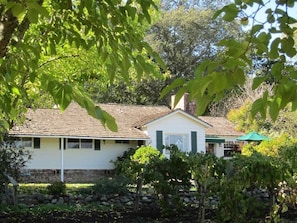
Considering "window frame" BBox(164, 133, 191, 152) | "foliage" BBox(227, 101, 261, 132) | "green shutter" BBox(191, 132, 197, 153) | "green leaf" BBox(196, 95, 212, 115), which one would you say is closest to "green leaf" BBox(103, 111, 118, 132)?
"green leaf" BBox(196, 95, 212, 115)

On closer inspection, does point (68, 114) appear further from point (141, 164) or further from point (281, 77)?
point (281, 77)

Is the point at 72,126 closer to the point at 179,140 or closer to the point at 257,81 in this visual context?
the point at 179,140

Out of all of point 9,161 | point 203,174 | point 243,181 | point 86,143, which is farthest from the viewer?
point 86,143

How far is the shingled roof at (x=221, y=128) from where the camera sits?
29219 mm

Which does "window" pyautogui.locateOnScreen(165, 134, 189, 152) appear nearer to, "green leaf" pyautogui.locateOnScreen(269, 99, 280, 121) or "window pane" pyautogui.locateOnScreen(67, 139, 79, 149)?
"window pane" pyautogui.locateOnScreen(67, 139, 79, 149)

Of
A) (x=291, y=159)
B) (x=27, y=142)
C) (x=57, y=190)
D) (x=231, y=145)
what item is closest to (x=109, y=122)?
(x=291, y=159)

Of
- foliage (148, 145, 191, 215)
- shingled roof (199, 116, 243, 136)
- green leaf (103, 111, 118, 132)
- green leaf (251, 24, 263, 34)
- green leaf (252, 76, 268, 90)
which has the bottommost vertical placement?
foliage (148, 145, 191, 215)

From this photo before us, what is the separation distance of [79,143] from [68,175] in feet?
6.01

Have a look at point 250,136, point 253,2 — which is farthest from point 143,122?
point 253,2

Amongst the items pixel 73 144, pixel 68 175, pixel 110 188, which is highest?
pixel 73 144

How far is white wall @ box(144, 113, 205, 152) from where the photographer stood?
2425 cm

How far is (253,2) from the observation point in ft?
5.96

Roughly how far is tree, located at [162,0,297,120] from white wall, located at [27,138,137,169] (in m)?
20.9

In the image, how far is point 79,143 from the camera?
2325 cm
